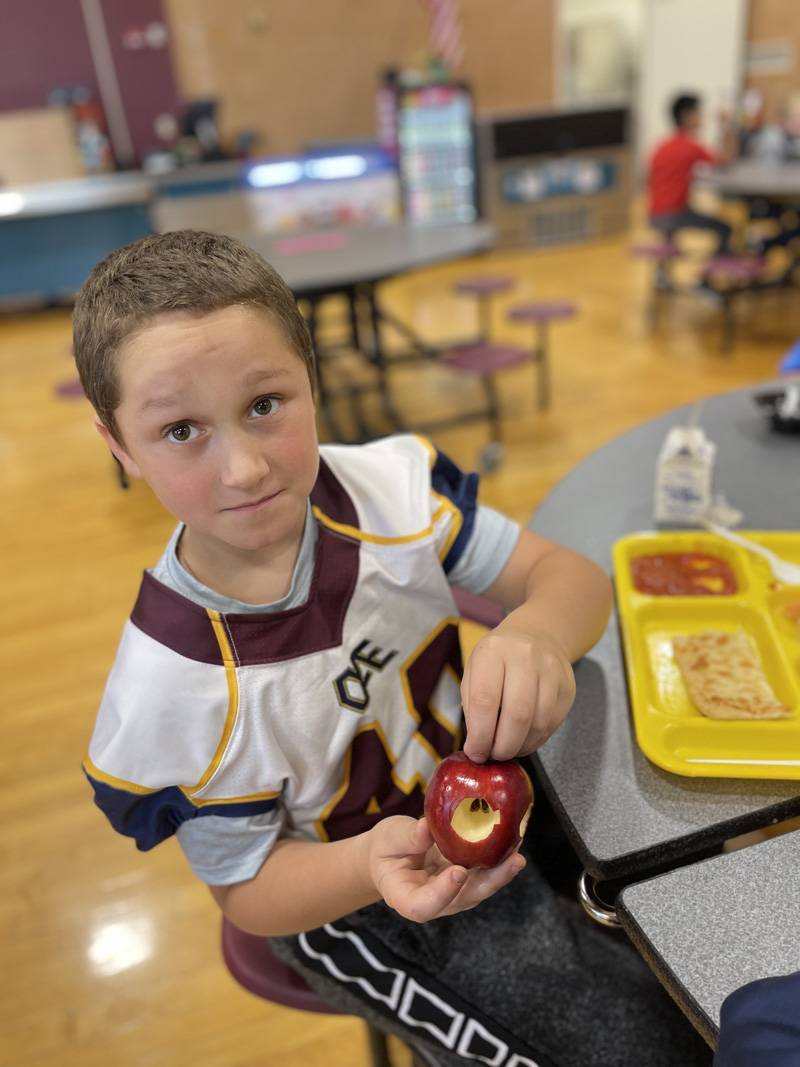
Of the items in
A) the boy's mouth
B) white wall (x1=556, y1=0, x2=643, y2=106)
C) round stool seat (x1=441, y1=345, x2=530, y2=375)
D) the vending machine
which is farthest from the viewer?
white wall (x1=556, y1=0, x2=643, y2=106)

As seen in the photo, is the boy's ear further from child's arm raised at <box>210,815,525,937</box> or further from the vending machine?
the vending machine

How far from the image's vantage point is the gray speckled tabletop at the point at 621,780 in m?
0.71

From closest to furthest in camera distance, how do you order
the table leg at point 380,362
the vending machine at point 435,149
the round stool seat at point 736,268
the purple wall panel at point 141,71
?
the table leg at point 380,362 → the round stool seat at point 736,268 → the vending machine at point 435,149 → the purple wall panel at point 141,71

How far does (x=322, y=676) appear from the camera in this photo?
2.66ft

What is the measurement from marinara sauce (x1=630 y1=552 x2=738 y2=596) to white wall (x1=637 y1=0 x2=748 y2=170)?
28.9ft

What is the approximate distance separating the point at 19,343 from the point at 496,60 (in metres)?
5.66

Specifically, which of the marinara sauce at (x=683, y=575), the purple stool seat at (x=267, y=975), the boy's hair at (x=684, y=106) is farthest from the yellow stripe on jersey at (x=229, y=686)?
the boy's hair at (x=684, y=106)

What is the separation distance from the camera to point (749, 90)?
335 inches

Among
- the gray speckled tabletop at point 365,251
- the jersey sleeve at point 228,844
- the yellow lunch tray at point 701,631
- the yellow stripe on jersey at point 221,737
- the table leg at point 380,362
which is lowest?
the table leg at point 380,362

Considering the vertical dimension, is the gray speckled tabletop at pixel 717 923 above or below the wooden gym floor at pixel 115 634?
above

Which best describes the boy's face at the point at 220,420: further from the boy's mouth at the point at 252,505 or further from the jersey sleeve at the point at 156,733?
the jersey sleeve at the point at 156,733

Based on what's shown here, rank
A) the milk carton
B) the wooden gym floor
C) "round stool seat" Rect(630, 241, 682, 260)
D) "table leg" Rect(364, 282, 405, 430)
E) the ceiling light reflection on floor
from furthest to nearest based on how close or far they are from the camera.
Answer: "round stool seat" Rect(630, 241, 682, 260)
"table leg" Rect(364, 282, 405, 430)
the ceiling light reflection on floor
the wooden gym floor
the milk carton

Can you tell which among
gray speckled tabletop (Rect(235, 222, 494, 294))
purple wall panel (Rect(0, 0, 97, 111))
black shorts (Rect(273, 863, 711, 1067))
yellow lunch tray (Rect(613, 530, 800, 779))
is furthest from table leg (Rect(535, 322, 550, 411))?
purple wall panel (Rect(0, 0, 97, 111))

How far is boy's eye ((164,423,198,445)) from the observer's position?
665 mm
